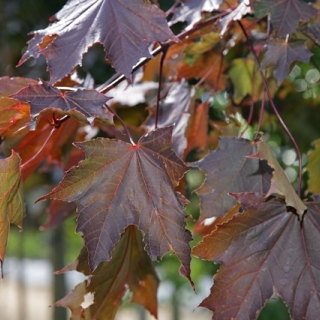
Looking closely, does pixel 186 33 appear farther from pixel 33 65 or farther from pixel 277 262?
pixel 33 65

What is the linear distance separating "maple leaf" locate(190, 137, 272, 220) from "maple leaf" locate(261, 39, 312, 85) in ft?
0.54

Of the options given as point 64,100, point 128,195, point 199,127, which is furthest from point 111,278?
point 199,127

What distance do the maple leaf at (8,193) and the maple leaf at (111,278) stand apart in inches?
6.3

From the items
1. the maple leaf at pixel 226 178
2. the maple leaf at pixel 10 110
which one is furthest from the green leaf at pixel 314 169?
the maple leaf at pixel 10 110

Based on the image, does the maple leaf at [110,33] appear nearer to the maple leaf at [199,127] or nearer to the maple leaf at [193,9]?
the maple leaf at [193,9]

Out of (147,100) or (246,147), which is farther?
(147,100)

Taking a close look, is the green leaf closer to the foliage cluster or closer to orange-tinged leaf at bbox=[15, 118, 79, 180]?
the foliage cluster

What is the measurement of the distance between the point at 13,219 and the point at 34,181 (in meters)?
1.22

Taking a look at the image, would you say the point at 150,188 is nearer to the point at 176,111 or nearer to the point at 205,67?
the point at 176,111

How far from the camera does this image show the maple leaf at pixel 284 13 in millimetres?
967

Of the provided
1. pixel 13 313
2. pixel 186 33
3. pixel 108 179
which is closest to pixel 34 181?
pixel 186 33

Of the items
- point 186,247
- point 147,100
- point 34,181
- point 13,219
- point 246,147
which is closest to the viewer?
point 186,247

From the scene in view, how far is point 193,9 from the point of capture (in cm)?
103

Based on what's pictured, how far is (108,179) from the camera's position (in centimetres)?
80
